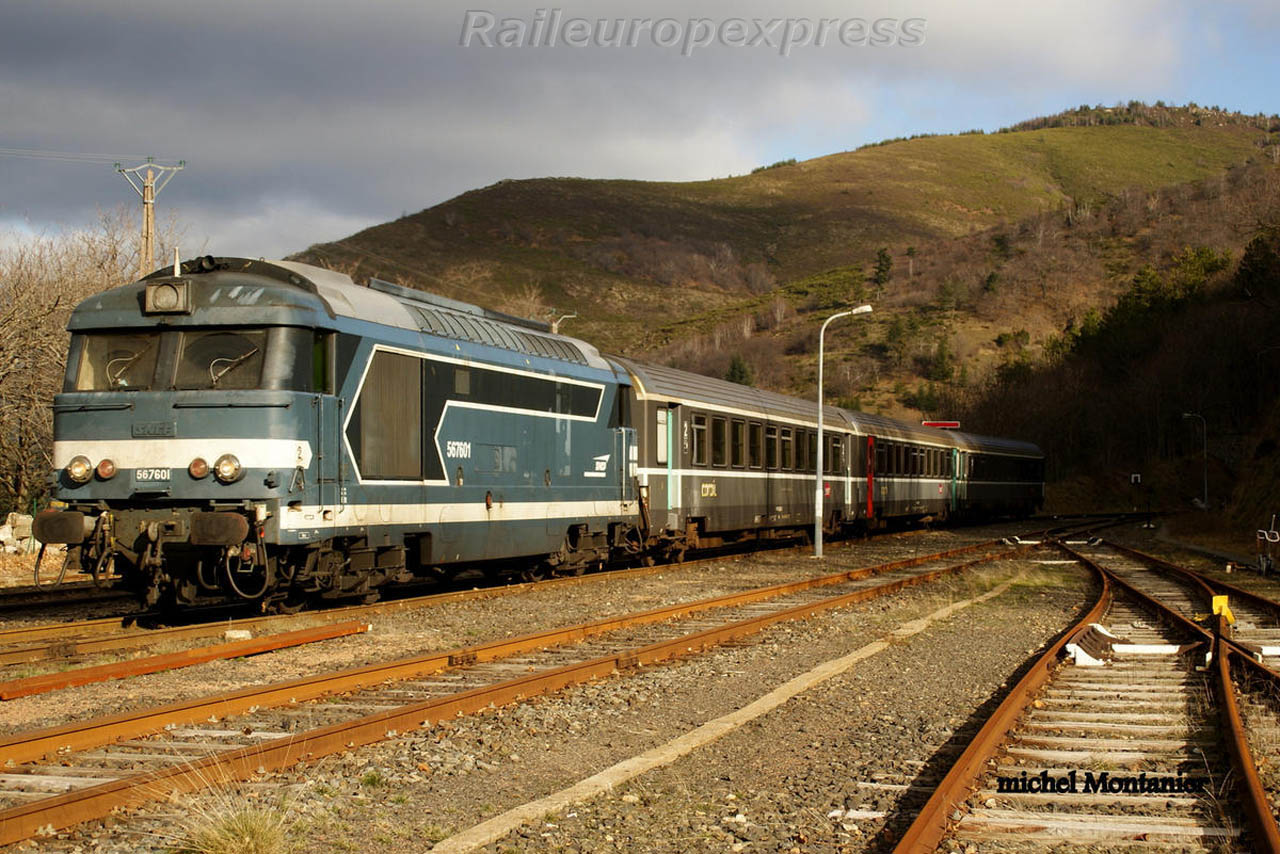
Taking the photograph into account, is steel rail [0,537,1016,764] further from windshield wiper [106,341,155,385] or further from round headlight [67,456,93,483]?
windshield wiper [106,341,155,385]

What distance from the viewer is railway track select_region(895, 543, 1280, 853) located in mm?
5789

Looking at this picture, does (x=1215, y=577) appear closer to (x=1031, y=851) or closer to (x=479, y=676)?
(x=479, y=676)

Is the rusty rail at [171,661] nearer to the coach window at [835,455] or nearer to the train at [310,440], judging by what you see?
the train at [310,440]

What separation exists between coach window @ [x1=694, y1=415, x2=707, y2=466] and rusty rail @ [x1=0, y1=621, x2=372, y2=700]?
462 inches

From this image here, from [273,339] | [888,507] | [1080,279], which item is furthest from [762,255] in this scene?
[273,339]

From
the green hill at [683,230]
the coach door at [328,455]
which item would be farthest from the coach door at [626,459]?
the green hill at [683,230]

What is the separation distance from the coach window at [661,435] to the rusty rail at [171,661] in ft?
32.4

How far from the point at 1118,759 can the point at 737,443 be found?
61.5 feet

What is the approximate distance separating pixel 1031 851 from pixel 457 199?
17535 centimetres

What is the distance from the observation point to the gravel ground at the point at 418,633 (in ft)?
29.4

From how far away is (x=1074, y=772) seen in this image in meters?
7.00

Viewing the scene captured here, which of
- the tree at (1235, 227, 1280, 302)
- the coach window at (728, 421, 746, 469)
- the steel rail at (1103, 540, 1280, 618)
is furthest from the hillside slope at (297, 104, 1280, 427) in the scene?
the coach window at (728, 421, 746, 469)

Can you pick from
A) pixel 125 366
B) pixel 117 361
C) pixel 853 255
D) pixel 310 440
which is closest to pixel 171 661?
pixel 310 440

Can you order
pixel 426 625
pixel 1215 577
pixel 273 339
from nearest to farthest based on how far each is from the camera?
pixel 273 339
pixel 426 625
pixel 1215 577
